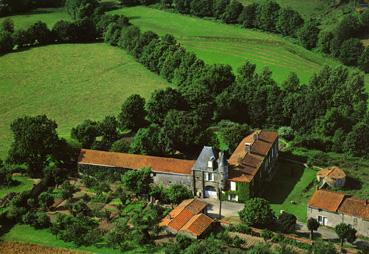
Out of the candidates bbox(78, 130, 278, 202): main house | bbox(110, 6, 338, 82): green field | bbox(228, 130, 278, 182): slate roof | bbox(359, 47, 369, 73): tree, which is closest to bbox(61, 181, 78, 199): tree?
bbox(78, 130, 278, 202): main house

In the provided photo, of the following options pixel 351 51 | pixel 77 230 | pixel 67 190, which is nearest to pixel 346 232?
pixel 77 230

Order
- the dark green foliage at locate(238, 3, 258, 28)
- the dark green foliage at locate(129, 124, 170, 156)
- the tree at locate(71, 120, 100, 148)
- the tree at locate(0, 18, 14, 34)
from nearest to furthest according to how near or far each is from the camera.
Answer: the dark green foliage at locate(129, 124, 170, 156), the tree at locate(71, 120, 100, 148), the tree at locate(0, 18, 14, 34), the dark green foliage at locate(238, 3, 258, 28)

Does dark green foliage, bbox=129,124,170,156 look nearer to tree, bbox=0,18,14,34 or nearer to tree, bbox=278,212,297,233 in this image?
tree, bbox=278,212,297,233

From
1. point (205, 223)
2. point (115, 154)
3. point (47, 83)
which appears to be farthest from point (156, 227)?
point (47, 83)

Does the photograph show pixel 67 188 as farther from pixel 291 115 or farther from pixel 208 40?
pixel 208 40

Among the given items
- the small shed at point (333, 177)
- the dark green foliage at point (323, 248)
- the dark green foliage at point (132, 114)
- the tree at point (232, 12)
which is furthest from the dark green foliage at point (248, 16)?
the dark green foliage at point (323, 248)

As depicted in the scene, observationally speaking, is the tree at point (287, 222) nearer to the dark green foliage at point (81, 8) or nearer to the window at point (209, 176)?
the window at point (209, 176)

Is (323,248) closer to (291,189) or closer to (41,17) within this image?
(291,189)
